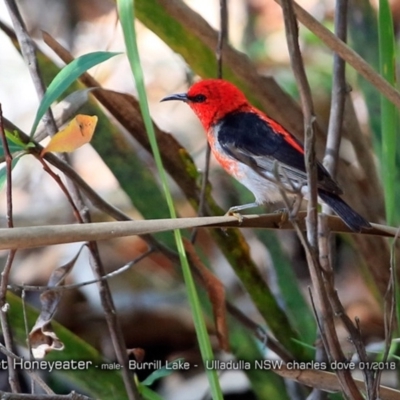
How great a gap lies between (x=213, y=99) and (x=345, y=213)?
77 cm

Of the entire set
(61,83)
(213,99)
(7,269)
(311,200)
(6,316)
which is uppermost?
(61,83)

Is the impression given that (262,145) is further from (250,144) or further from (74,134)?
(74,134)

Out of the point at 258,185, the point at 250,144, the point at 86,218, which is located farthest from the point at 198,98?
the point at 86,218

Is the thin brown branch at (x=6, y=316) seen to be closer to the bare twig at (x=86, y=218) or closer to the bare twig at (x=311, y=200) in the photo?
the bare twig at (x=86, y=218)

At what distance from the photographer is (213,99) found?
2.12 metres

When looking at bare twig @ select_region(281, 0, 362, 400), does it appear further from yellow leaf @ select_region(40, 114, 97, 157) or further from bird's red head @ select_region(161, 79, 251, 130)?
bird's red head @ select_region(161, 79, 251, 130)

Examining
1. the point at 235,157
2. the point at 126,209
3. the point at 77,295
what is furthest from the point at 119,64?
the point at 235,157

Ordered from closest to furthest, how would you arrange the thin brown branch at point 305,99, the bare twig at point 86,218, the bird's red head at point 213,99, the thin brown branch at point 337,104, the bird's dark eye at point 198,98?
the thin brown branch at point 305,99 < the bare twig at point 86,218 < the thin brown branch at point 337,104 < the bird's red head at point 213,99 < the bird's dark eye at point 198,98

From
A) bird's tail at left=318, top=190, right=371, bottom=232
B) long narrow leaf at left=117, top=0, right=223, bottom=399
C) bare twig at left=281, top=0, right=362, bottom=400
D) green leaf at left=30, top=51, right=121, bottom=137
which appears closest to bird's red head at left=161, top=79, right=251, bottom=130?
bird's tail at left=318, top=190, right=371, bottom=232

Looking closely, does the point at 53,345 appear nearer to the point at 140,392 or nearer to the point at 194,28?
the point at 140,392

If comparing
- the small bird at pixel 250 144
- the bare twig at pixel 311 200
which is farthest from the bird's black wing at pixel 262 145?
the bare twig at pixel 311 200

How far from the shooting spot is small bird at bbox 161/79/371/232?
1880mm

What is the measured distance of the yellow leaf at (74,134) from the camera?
110 cm

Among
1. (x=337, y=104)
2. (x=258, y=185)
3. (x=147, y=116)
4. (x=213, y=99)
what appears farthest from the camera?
(x=213, y=99)
